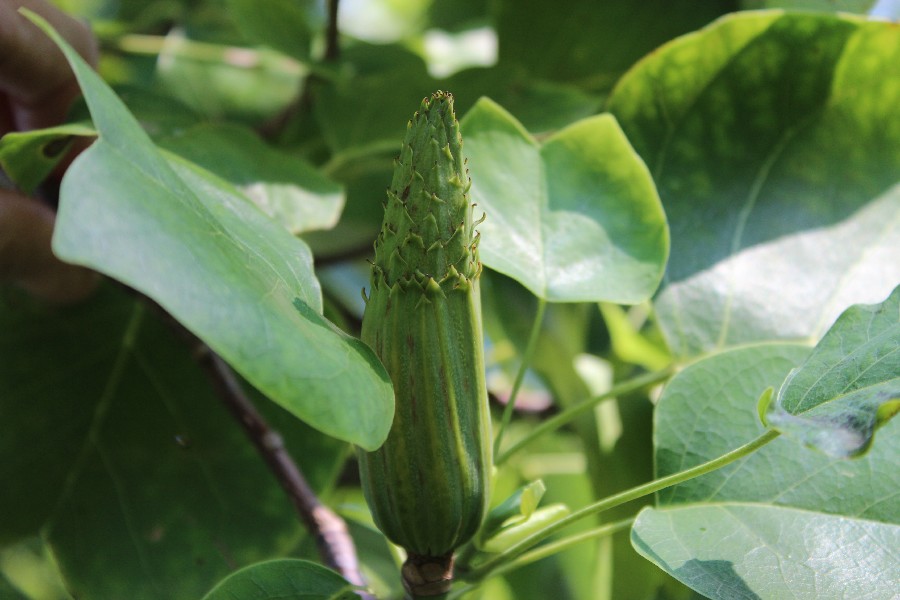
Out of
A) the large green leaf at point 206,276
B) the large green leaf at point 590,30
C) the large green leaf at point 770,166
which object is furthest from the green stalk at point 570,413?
the large green leaf at point 590,30

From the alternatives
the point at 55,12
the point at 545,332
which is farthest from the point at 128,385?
the point at 545,332

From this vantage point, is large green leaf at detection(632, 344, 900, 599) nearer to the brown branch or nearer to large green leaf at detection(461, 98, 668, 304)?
large green leaf at detection(461, 98, 668, 304)

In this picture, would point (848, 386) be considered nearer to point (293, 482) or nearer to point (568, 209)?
point (568, 209)

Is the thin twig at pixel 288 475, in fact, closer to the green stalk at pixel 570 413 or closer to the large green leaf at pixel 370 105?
the green stalk at pixel 570 413

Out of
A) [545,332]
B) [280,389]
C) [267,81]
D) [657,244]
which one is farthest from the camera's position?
[267,81]

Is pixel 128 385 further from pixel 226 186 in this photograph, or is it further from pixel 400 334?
pixel 400 334

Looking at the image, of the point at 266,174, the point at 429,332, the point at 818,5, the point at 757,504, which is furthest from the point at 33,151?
the point at 818,5
